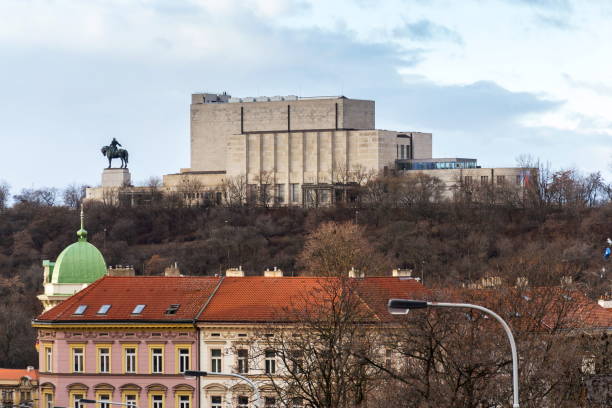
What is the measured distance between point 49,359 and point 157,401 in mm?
7107

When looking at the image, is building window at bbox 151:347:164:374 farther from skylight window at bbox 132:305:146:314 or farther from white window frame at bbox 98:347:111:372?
skylight window at bbox 132:305:146:314

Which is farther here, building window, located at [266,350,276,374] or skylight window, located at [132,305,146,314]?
skylight window, located at [132,305,146,314]

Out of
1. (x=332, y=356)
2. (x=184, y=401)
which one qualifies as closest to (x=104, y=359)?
(x=184, y=401)

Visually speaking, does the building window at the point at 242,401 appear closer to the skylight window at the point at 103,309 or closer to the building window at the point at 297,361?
the skylight window at the point at 103,309

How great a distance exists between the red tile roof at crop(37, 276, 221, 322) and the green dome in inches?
343

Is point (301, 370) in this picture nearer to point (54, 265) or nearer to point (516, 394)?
point (516, 394)

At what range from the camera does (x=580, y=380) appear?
8250 centimetres

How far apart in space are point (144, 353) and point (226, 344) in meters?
4.43

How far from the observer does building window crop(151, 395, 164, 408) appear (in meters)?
112

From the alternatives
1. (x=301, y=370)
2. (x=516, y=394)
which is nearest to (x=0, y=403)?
(x=301, y=370)

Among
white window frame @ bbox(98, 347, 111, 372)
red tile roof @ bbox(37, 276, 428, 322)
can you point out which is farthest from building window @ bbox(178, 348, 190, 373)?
white window frame @ bbox(98, 347, 111, 372)

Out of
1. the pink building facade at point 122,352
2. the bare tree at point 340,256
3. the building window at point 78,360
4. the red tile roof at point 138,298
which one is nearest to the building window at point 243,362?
the pink building facade at point 122,352

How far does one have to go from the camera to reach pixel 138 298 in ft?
382

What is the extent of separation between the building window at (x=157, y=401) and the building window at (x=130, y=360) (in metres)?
1.87
